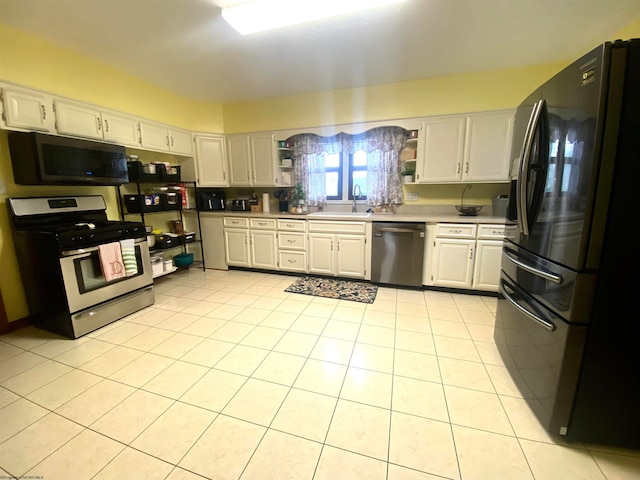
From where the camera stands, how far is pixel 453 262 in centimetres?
313

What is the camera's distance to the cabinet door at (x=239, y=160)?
159 inches

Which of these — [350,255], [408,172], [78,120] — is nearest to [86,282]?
[78,120]

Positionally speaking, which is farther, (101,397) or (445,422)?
(101,397)

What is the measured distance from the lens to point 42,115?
231 centimetres

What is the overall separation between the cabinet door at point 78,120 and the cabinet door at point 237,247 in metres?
1.87

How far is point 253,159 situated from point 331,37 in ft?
6.87

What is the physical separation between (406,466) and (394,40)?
313 centimetres

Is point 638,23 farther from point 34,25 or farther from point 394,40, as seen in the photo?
point 34,25

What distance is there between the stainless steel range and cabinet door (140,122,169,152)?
3.27 feet

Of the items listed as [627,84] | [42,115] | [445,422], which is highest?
[42,115]

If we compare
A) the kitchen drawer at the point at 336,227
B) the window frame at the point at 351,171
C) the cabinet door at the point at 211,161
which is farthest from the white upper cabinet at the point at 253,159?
the window frame at the point at 351,171

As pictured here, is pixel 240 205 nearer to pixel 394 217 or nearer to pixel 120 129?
pixel 120 129

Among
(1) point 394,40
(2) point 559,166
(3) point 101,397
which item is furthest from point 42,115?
(2) point 559,166

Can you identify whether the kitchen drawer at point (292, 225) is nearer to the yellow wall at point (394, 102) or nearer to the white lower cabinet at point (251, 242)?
the white lower cabinet at point (251, 242)
